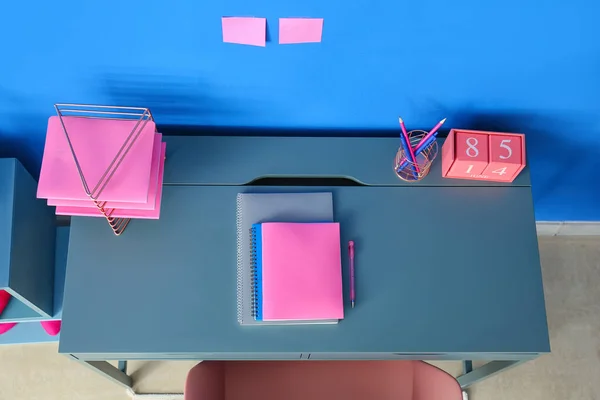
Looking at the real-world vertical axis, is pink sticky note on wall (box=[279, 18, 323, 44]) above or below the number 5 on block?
above

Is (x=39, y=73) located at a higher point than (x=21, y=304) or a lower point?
higher

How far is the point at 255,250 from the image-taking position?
120 centimetres

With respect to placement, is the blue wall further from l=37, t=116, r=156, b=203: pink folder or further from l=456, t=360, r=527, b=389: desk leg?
l=456, t=360, r=527, b=389: desk leg

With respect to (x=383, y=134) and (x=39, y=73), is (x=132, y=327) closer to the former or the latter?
(x=39, y=73)

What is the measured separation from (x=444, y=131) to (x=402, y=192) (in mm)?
196

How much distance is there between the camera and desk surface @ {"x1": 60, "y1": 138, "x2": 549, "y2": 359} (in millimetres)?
1172

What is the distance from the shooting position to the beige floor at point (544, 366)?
5.94ft

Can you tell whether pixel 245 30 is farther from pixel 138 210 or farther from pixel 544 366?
pixel 544 366

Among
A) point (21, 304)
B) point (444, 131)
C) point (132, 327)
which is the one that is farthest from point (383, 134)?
point (21, 304)

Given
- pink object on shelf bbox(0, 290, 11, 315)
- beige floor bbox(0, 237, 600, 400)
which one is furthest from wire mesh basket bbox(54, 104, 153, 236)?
beige floor bbox(0, 237, 600, 400)

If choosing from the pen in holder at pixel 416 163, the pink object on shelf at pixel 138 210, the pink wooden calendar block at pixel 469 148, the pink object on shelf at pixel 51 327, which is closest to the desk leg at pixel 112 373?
the pink object on shelf at pixel 51 327

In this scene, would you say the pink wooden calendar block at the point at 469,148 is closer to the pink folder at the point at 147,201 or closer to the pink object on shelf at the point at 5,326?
the pink folder at the point at 147,201

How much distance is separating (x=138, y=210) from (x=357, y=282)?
0.50m

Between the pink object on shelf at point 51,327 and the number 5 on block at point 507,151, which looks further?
the pink object on shelf at point 51,327
